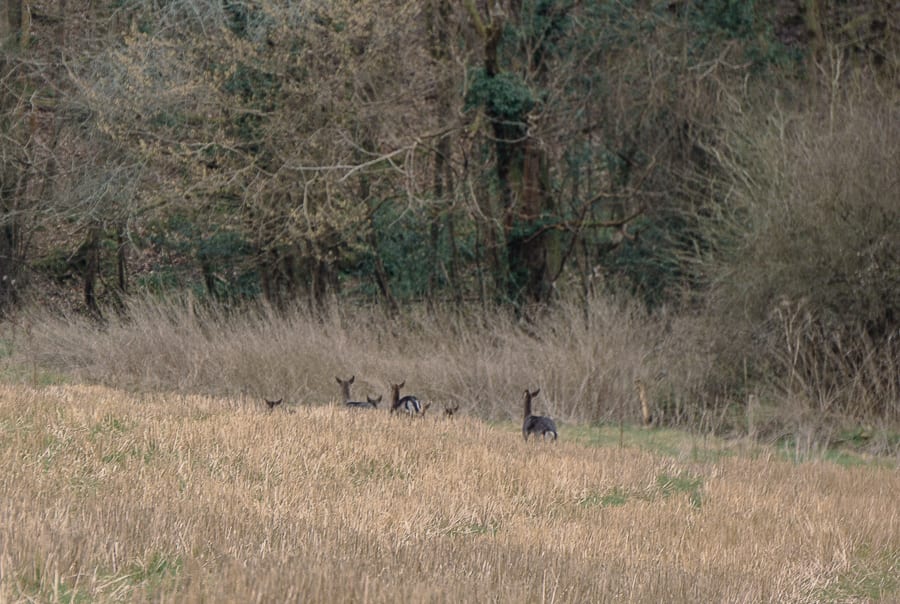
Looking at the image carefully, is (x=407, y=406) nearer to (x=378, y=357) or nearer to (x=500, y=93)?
(x=378, y=357)

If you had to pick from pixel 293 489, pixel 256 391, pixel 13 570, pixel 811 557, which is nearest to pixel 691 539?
pixel 811 557

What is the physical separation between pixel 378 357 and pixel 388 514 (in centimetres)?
1245

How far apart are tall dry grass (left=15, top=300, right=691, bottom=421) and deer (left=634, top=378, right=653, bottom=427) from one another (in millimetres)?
349

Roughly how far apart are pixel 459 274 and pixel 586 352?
9.41 meters

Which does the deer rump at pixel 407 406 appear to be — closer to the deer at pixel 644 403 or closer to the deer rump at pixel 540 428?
the deer rump at pixel 540 428

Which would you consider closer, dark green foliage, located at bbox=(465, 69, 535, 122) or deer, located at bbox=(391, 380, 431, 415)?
deer, located at bbox=(391, 380, 431, 415)

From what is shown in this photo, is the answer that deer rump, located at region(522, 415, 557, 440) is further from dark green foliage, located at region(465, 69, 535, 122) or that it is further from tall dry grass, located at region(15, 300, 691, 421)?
dark green foliage, located at region(465, 69, 535, 122)

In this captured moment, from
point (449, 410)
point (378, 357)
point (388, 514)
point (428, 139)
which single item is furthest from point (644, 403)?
point (428, 139)

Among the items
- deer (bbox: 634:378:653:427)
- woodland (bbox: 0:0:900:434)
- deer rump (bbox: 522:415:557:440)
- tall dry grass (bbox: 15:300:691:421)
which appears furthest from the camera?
woodland (bbox: 0:0:900:434)

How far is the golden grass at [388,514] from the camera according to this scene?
5531mm

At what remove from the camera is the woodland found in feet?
81.0

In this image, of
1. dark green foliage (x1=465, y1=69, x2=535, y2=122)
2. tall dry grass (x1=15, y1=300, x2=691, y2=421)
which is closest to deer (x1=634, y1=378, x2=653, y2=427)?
tall dry grass (x1=15, y1=300, x2=691, y2=421)

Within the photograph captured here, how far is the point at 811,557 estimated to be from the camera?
28.7 ft

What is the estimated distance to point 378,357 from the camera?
20.9 m
